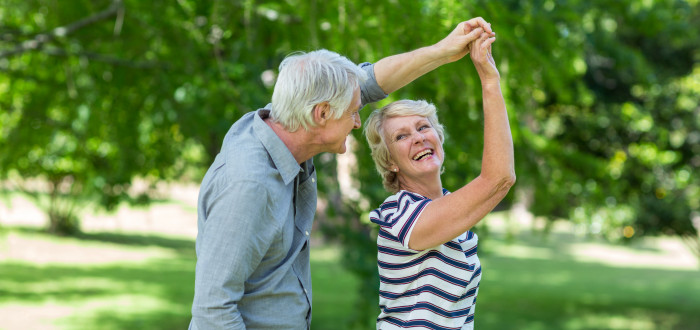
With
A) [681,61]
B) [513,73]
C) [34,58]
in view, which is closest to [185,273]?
[34,58]

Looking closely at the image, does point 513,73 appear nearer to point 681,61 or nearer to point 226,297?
point 226,297

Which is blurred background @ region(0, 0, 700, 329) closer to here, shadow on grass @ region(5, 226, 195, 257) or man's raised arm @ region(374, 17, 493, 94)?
man's raised arm @ region(374, 17, 493, 94)

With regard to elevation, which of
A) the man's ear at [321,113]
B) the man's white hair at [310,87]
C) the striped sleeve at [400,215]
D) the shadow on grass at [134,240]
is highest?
the shadow on grass at [134,240]

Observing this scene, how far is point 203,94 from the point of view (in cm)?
525

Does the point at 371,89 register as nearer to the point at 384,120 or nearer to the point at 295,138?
the point at 384,120

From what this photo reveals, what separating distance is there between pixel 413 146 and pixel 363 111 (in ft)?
5.06

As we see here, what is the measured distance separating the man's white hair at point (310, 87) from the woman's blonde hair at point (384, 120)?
275mm

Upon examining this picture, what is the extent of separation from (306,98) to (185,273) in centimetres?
1348

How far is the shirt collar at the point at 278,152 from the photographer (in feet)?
6.43

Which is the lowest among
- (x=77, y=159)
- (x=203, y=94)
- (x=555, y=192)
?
(x=555, y=192)

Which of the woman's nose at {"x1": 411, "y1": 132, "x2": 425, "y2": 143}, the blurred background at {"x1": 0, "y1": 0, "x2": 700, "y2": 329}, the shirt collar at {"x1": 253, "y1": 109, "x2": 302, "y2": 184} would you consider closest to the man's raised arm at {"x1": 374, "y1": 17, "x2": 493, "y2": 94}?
the woman's nose at {"x1": 411, "y1": 132, "x2": 425, "y2": 143}

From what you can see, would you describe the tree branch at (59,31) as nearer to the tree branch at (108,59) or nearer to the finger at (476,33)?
the tree branch at (108,59)

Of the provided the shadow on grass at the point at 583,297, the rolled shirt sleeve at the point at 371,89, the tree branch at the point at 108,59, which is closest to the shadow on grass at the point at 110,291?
the tree branch at the point at 108,59

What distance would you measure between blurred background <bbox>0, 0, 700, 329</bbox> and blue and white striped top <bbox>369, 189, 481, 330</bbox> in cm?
142
